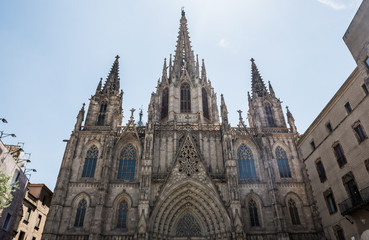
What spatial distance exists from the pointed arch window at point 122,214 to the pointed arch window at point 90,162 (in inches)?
181

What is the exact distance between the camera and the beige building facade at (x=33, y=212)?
85.9ft

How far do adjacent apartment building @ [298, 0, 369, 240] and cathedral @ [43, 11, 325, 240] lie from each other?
3.17 meters

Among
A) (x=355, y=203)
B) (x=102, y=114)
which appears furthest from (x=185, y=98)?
(x=355, y=203)

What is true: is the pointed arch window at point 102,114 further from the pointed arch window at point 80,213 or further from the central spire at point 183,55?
the central spire at point 183,55

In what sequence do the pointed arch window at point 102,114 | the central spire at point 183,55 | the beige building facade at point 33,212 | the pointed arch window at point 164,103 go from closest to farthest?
the beige building facade at point 33,212
the pointed arch window at point 102,114
the pointed arch window at point 164,103
the central spire at point 183,55

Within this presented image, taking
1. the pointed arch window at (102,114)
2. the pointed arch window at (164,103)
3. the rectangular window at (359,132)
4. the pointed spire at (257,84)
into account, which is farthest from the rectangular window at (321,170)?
the pointed arch window at (102,114)

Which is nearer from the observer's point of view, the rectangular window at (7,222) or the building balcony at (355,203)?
the building balcony at (355,203)

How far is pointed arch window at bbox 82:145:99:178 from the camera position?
25906 millimetres

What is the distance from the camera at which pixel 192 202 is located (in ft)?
79.4

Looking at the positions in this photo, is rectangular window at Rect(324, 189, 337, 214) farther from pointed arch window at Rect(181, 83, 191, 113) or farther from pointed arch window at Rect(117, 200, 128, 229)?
pointed arch window at Rect(181, 83, 191, 113)

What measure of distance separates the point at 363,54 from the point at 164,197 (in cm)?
1868

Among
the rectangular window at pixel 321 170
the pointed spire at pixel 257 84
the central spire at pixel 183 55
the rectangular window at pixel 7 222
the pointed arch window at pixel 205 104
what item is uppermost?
the central spire at pixel 183 55

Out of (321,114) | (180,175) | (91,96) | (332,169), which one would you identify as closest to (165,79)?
(91,96)

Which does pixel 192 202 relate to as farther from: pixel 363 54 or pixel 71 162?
pixel 363 54
